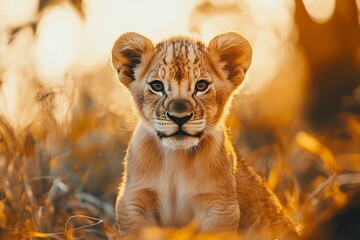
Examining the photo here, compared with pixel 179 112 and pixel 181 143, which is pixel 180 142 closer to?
pixel 181 143

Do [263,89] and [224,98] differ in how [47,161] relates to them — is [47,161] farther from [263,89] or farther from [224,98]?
[263,89]

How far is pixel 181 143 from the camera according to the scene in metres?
4.41

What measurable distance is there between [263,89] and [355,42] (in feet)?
3.88

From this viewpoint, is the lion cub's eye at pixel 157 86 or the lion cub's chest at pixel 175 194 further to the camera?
the lion cub's eye at pixel 157 86

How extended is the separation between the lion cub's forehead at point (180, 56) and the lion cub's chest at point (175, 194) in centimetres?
49

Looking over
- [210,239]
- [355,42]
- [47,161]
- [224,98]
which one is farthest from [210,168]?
[355,42]

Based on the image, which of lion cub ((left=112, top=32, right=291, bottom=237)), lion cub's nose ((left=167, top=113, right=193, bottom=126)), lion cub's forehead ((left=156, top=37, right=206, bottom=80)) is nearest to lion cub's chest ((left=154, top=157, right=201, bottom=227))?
lion cub ((left=112, top=32, right=291, bottom=237))

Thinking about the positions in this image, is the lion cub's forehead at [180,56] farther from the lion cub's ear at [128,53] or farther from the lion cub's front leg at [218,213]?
the lion cub's front leg at [218,213]

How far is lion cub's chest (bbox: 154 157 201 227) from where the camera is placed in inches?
178

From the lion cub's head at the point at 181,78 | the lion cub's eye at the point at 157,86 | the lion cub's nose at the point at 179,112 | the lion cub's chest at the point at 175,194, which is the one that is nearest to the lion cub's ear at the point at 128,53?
the lion cub's head at the point at 181,78

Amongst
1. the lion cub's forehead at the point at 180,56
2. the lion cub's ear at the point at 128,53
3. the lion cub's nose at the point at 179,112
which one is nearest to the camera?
the lion cub's nose at the point at 179,112

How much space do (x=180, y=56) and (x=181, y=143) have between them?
530 mm

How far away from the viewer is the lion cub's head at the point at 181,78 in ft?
14.6

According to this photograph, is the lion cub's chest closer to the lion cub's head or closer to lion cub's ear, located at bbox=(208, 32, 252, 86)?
the lion cub's head
